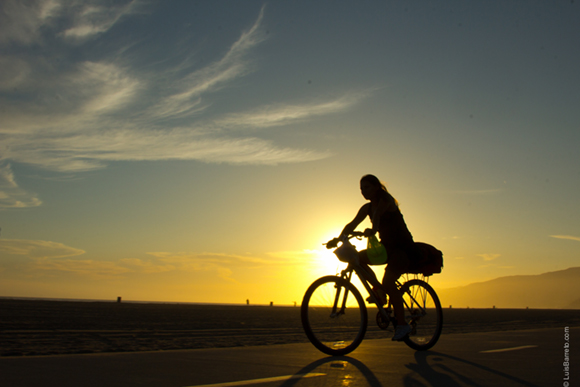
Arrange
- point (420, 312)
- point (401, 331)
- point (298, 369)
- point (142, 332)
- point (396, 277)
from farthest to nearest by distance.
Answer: point (142, 332) → point (420, 312) → point (396, 277) → point (401, 331) → point (298, 369)

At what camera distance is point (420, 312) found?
21.5 ft

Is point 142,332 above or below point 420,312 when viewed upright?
below

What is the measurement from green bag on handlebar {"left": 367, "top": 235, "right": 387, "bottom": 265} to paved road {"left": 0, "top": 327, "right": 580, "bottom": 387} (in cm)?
105


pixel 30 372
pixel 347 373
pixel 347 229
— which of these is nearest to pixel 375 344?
pixel 347 229

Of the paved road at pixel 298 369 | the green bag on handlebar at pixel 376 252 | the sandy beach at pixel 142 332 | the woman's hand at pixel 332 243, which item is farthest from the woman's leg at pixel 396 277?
the sandy beach at pixel 142 332

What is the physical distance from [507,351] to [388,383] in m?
3.14

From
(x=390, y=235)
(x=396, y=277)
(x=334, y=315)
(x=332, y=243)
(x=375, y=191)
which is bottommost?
(x=334, y=315)

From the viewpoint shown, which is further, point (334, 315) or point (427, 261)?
point (427, 261)

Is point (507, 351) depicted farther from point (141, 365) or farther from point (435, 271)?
point (141, 365)

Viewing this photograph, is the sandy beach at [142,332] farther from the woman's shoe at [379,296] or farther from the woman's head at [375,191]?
the woman's head at [375,191]

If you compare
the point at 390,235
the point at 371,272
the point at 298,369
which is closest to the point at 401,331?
the point at 371,272

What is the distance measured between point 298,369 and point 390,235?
7.16 feet

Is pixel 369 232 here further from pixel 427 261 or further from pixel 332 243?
pixel 427 261

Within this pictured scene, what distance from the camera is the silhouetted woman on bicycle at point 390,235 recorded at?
611cm
